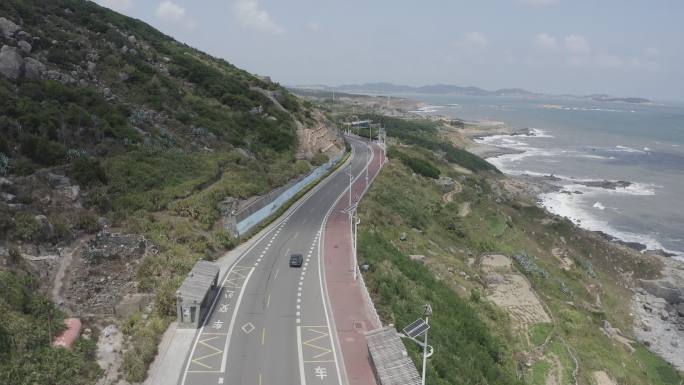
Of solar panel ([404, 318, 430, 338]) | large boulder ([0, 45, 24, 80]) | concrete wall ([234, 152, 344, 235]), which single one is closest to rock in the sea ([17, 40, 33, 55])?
large boulder ([0, 45, 24, 80])

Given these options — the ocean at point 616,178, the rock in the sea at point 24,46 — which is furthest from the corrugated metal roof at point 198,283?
the ocean at point 616,178

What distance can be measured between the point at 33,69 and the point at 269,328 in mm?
42336

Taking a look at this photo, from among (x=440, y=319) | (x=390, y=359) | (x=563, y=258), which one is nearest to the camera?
(x=390, y=359)

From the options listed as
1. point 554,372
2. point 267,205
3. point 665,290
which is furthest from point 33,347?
point 665,290

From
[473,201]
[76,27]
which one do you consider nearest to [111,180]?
[76,27]

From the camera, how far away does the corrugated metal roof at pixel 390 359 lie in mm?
21641

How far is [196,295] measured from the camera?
27359 mm

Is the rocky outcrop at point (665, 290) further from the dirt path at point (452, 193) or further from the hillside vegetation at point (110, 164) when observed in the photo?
the hillside vegetation at point (110, 164)

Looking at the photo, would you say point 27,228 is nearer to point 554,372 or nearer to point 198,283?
point 198,283

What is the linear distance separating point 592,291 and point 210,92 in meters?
61.0

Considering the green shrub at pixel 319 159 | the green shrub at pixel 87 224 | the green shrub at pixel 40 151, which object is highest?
the green shrub at pixel 40 151

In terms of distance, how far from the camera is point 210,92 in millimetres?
78750

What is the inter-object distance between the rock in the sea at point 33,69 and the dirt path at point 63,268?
89.9 feet

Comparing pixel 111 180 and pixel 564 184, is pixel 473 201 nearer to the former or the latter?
pixel 111 180
